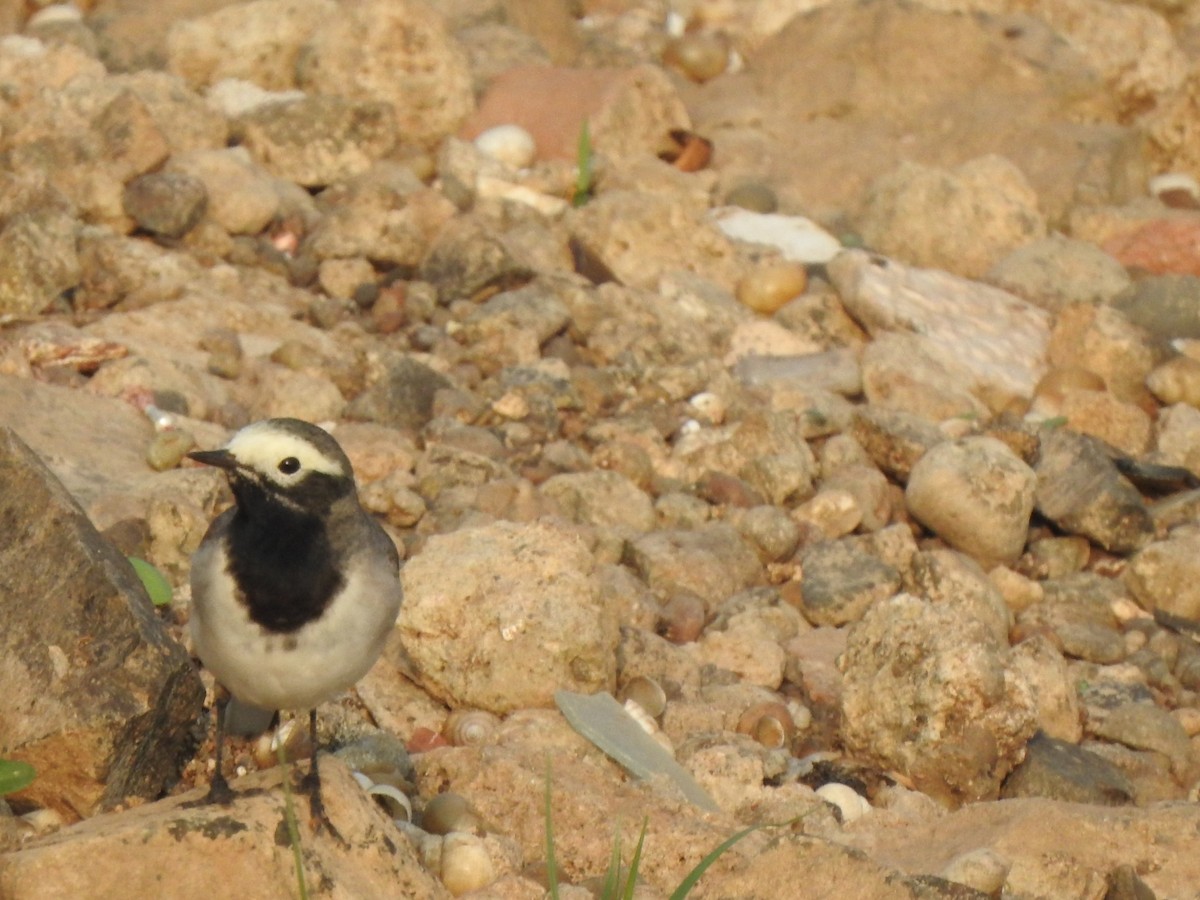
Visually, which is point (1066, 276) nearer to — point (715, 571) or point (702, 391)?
point (702, 391)

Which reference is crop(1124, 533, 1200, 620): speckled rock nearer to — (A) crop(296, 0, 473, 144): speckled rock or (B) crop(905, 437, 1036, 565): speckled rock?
(B) crop(905, 437, 1036, 565): speckled rock

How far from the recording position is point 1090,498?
7.68 m

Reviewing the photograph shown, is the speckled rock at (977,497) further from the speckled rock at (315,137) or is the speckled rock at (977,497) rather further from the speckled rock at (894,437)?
the speckled rock at (315,137)

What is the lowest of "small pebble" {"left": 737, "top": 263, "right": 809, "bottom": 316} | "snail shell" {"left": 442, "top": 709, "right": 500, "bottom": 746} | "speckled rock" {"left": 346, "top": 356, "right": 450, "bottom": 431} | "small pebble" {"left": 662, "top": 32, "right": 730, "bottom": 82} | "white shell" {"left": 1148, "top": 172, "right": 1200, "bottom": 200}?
"small pebble" {"left": 662, "top": 32, "right": 730, "bottom": 82}

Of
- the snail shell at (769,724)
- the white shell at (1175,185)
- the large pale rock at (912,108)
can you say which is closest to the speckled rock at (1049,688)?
the snail shell at (769,724)

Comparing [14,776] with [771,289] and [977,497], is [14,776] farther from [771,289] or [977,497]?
[771,289]

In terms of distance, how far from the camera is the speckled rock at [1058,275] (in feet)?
31.6

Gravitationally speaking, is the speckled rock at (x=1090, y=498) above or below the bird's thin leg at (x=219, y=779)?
below

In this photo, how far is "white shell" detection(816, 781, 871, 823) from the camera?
5402mm

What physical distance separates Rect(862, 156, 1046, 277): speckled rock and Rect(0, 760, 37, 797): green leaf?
671cm

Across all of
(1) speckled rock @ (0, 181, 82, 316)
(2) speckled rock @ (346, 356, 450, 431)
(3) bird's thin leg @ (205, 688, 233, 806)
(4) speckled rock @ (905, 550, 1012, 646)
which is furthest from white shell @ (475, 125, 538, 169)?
(3) bird's thin leg @ (205, 688, 233, 806)

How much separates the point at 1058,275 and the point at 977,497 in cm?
276

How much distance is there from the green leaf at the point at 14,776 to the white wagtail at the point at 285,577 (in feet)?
1.58

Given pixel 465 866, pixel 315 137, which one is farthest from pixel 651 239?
pixel 465 866
